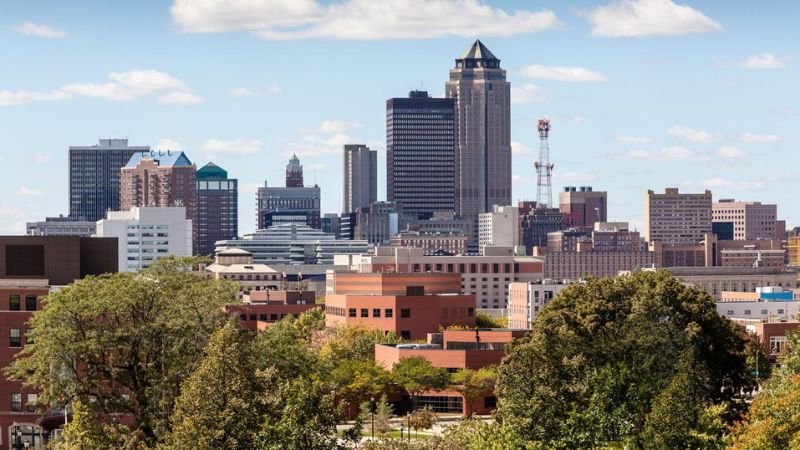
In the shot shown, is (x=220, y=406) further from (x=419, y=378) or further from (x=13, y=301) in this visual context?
(x=419, y=378)

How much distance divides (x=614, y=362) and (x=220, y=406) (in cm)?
3785

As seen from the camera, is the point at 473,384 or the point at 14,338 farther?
the point at 473,384

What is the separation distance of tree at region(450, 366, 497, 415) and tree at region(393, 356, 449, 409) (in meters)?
1.26

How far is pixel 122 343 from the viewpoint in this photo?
99.3 meters

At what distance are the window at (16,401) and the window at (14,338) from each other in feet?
10.2

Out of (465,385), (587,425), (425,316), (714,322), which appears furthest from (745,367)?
(425,316)

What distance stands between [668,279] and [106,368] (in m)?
36.9

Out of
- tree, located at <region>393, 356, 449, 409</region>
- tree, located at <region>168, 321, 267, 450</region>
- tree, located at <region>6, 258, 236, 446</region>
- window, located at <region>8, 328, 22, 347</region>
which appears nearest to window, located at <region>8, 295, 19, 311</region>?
window, located at <region>8, 328, 22, 347</region>

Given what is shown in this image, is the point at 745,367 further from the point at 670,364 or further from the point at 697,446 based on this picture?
the point at 697,446

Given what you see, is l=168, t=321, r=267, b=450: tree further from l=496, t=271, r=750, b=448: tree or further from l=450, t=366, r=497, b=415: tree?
l=450, t=366, r=497, b=415: tree

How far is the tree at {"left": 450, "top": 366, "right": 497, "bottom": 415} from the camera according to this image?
148875 mm

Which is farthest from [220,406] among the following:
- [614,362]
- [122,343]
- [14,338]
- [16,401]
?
[14,338]

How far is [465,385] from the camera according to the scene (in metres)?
151

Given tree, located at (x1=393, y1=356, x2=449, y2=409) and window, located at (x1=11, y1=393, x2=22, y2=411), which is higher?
window, located at (x1=11, y1=393, x2=22, y2=411)
